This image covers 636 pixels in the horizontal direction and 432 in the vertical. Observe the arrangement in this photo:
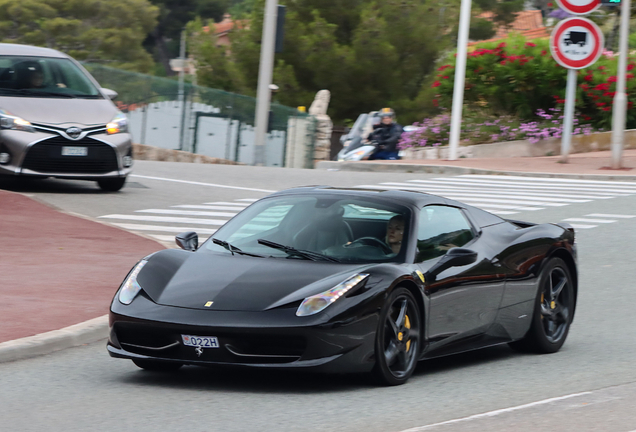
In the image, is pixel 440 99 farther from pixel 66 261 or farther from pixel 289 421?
pixel 289 421

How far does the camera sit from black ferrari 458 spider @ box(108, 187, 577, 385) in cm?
612

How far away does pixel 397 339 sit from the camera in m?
6.51

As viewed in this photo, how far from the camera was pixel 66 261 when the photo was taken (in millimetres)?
10898

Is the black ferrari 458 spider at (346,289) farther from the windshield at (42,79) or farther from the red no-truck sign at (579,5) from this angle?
the red no-truck sign at (579,5)

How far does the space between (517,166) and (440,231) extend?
17102 mm

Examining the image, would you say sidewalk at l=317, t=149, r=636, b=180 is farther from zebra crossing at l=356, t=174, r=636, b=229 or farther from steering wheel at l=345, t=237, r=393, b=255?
steering wheel at l=345, t=237, r=393, b=255

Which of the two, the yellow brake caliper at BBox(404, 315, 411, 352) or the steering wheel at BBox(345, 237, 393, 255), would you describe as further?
the steering wheel at BBox(345, 237, 393, 255)

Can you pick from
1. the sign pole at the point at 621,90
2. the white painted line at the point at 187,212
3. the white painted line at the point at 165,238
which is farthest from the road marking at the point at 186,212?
the sign pole at the point at 621,90

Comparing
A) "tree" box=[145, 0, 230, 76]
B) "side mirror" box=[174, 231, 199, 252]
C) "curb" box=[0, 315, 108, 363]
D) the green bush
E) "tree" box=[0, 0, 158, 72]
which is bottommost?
"curb" box=[0, 315, 108, 363]

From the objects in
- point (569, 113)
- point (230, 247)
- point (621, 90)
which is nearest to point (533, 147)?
point (569, 113)

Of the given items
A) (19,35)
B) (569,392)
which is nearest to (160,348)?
(569,392)

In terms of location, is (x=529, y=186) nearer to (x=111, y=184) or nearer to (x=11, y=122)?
(x=111, y=184)

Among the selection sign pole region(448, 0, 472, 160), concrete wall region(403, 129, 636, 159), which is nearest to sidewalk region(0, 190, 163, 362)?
sign pole region(448, 0, 472, 160)

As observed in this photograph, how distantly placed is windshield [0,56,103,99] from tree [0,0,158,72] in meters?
49.4
